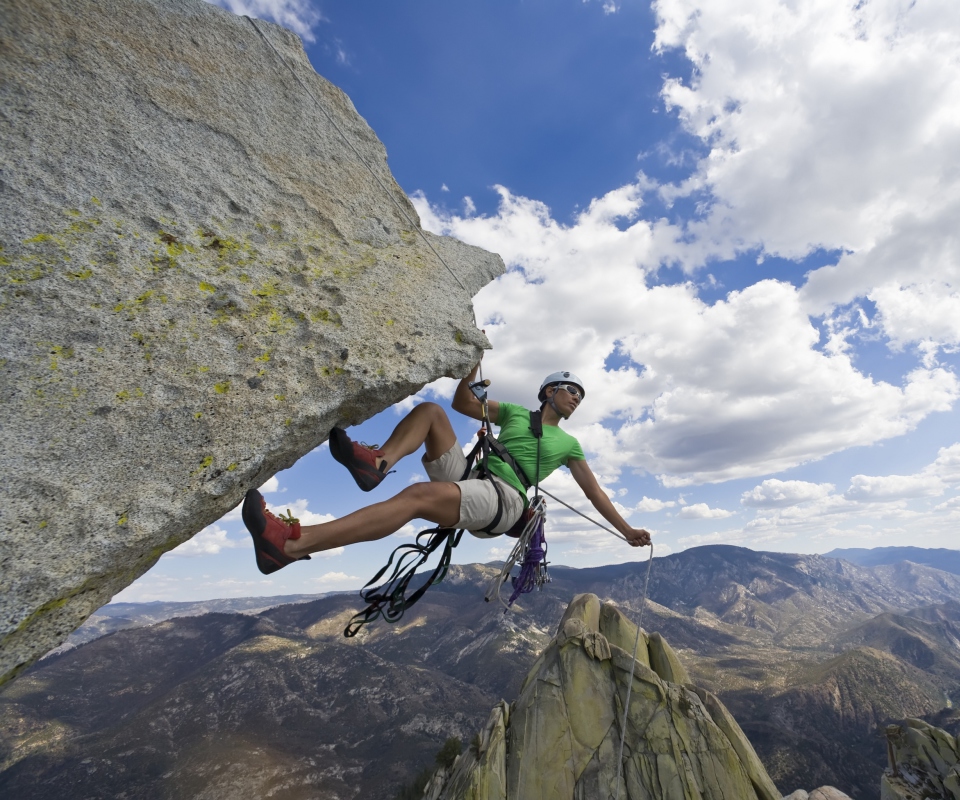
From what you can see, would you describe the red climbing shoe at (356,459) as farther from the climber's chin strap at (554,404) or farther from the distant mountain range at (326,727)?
the distant mountain range at (326,727)

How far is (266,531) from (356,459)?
75 cm

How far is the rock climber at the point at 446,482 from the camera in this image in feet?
10.3

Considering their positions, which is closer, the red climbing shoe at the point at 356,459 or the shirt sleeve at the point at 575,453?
the red climbing shoe at the point at 356,459

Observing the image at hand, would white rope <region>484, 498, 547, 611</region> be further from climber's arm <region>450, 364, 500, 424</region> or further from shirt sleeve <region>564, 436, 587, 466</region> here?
climber's arm <region>450, 364, 500, 424</region>

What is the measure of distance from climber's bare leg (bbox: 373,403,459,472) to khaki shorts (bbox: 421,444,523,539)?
107 millimetres

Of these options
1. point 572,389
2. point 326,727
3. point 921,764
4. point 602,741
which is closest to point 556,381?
point 572,389

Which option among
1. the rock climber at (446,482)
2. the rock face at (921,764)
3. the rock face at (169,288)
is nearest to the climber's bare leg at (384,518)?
the rock climber at (446,482)

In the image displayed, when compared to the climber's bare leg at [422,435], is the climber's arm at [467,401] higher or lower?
higher

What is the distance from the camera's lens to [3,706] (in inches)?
7274

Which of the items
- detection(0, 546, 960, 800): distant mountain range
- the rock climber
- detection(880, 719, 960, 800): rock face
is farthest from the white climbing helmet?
detection(0, 546, 960, 800): distant mountain range

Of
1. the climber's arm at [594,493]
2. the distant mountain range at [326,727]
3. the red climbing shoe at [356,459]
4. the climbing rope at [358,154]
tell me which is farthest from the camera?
the distant mountain range at [326,727]

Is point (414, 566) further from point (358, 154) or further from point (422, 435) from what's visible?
point (358, 154)

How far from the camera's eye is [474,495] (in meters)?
4.09

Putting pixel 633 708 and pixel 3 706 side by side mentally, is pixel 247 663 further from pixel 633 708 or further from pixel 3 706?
pixel 633 708
